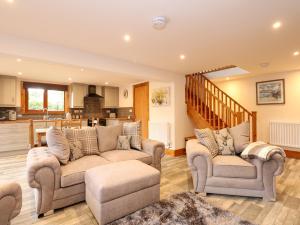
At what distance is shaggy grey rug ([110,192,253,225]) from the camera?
5.70 ft

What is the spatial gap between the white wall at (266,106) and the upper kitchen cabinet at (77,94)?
481 centimetres

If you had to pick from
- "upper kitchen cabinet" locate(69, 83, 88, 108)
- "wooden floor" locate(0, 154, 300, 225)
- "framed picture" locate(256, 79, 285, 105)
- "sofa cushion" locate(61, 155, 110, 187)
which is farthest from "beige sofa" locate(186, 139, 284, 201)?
"upper kitchen cabinet" locate(69, 83, 88, 108)

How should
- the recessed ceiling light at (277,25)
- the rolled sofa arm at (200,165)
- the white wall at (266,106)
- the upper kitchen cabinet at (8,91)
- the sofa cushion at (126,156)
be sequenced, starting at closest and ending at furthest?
1. the recessed ceiling light at (277,25)
2. the rolled sofa arm at (200,165)
3. the sofa cushion at (126,156)
4. the white wall at (266,106)
5. the upper kitchen cabinet at (8,91)

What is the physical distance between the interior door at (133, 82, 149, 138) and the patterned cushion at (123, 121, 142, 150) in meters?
2.23

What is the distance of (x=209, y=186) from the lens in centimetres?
233

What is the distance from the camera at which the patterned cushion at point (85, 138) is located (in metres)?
2.63

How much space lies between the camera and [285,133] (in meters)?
4.32

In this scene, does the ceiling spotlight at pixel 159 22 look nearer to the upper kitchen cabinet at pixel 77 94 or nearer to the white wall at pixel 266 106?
the white wall at pixel 266 106

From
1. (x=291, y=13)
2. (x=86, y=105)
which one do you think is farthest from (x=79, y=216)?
(x=86, y=105)

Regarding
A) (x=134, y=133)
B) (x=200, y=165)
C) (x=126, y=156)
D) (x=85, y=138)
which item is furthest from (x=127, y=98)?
(x=200, y=165)

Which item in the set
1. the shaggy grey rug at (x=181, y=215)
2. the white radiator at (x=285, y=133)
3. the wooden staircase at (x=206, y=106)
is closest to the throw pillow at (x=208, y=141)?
the shaggy grey rug at (x=181, y=215)

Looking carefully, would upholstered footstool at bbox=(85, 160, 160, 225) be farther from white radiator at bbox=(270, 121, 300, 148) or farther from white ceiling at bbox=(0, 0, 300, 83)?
white radiator at bbox=(270, 121, 300, 148)

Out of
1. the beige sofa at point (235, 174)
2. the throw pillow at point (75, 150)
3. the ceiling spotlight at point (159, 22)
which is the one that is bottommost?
the beige sofa at point (235, 174)

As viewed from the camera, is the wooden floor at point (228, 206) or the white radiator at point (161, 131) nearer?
the wooden floor at point (228, 206)
